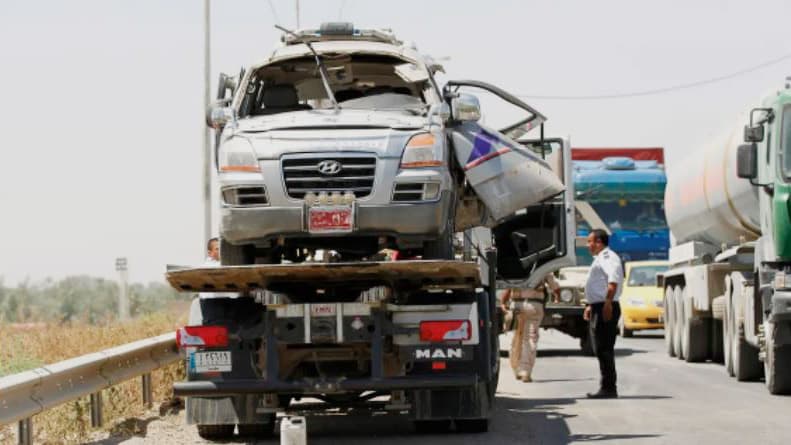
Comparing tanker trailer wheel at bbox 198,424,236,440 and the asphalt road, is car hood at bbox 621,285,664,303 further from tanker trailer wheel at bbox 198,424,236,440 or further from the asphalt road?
tanker trailer wheel at bbox 198,424,236,440

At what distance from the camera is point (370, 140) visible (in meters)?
12.6

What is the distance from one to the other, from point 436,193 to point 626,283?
2143cm

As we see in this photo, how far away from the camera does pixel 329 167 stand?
1249 centimetres

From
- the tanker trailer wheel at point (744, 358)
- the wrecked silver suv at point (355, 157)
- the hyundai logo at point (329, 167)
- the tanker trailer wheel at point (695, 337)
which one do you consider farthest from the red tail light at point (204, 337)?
the tanker trailer wheel at point (695, 337)

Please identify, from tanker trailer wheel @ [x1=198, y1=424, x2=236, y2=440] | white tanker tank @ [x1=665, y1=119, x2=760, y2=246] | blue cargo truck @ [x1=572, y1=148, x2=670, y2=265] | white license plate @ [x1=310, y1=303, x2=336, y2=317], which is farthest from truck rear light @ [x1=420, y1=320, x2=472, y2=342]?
blue cargo truck @ [x1=572, y1=148, x2=670, y2=265]

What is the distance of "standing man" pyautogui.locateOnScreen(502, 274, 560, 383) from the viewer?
20.4 m

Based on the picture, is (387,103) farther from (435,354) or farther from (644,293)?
(644,293)

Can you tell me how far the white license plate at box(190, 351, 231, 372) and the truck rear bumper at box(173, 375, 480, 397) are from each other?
125mm

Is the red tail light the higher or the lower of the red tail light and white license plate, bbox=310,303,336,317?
the lower

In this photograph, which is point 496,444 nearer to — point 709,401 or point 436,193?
point 436,193

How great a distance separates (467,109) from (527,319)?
24.6 ft

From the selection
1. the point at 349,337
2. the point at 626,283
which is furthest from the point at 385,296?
the point at 626,283

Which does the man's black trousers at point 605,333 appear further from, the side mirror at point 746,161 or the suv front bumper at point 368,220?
the suv front bumper at point 368,220

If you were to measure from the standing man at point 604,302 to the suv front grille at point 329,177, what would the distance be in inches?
205
